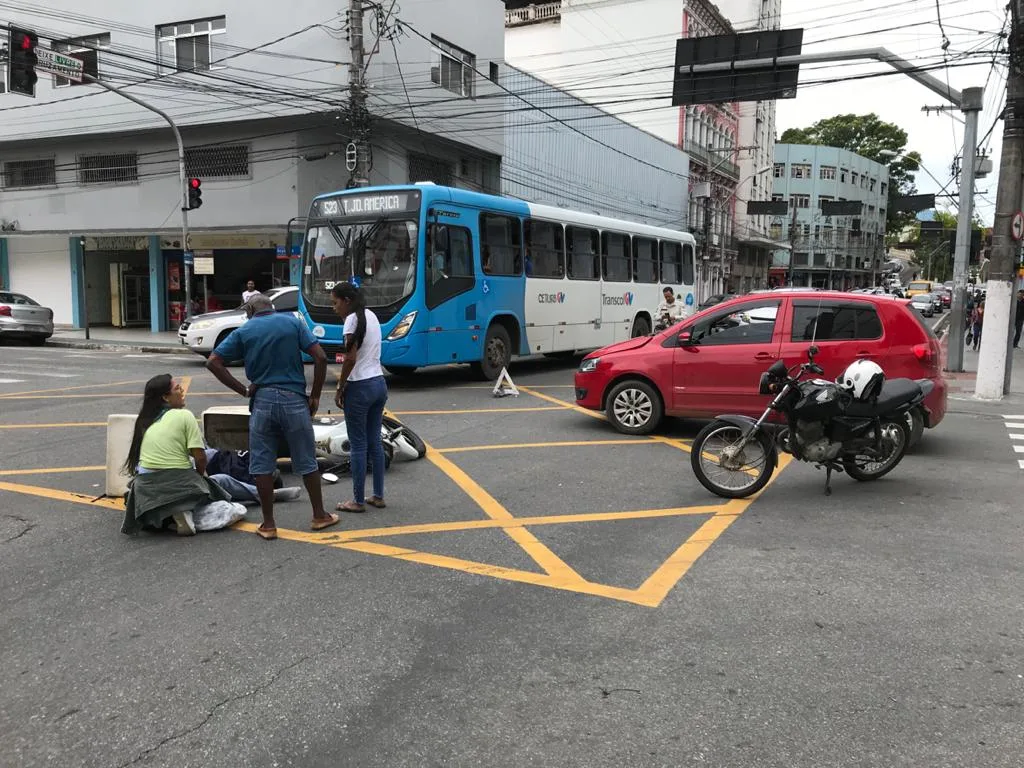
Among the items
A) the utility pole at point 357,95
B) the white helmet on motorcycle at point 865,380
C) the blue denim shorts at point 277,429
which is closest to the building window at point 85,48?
the utility pole at point 357,95

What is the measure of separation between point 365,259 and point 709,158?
46630 millimetres

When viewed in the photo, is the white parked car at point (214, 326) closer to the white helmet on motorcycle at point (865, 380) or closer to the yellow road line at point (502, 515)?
the yellow road line at point (502, 515)

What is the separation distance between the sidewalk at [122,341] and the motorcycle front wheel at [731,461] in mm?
17600

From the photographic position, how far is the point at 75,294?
28.5m

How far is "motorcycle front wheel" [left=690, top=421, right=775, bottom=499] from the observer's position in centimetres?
639

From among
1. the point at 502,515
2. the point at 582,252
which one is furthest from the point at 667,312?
the point at 502,515

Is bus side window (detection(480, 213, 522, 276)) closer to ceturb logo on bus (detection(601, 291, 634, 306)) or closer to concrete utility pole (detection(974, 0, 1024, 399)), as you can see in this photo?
ceturb logo on bus (detection(601, 291, 634, 306))

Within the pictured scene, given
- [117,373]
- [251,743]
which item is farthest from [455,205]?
[251,743]

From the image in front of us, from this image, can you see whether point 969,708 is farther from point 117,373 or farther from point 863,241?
point 863,241

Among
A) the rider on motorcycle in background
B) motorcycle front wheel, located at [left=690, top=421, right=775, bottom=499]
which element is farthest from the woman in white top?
the rider on motorcycle in background

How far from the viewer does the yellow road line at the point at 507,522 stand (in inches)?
217

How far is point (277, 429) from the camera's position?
17.4 feet

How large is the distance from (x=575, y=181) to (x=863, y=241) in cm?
6512

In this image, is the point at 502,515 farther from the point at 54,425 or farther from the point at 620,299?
the point at 620,299
